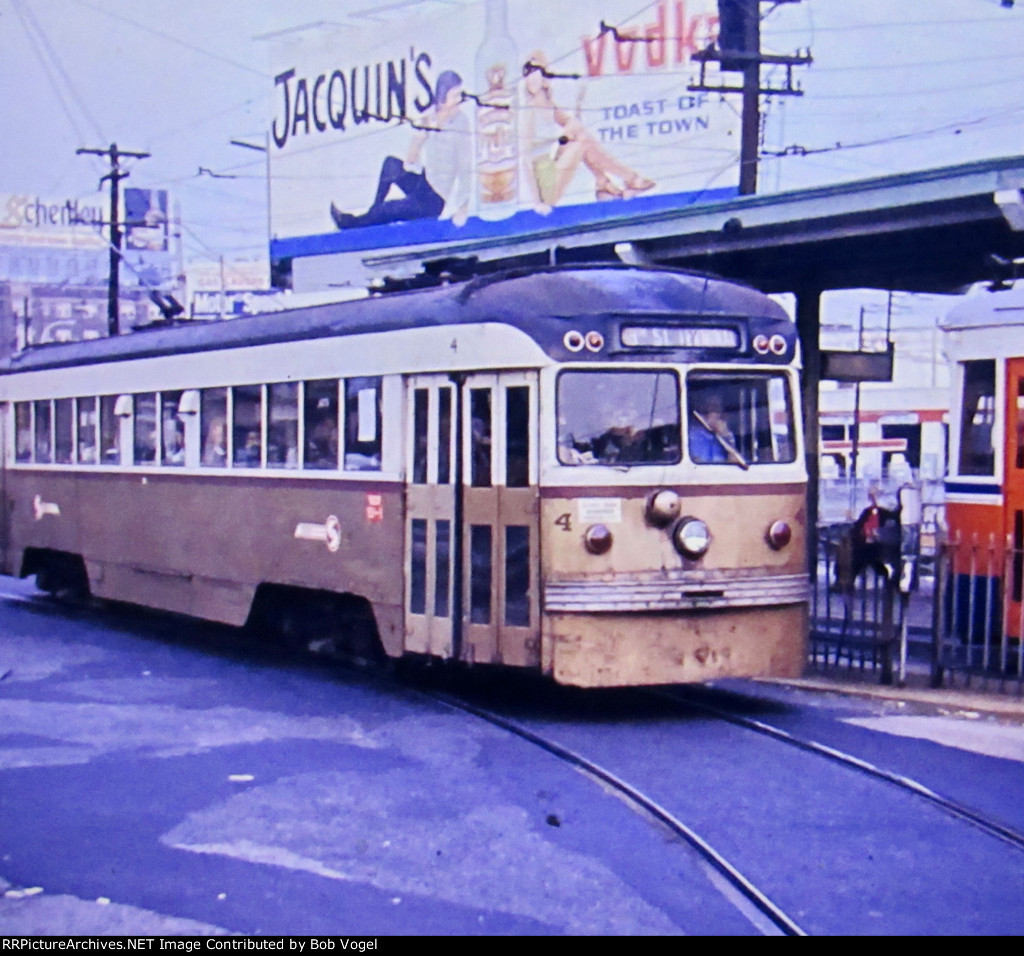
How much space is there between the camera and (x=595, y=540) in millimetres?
9562

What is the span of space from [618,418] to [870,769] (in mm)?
2626

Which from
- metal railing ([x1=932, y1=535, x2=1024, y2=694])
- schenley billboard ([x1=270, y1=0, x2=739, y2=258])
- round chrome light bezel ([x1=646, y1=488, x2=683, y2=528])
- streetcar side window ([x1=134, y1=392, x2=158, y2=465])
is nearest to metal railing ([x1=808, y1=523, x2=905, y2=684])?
metal railing ([x1=932, y1=535, x2=1024, y2=694])

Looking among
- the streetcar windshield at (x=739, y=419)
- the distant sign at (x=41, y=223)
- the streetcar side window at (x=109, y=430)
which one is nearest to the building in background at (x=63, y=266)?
the distant sign at (x=41, y=223)

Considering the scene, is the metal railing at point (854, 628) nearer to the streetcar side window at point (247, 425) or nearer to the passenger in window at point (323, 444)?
the passenger in window at point (323, 444)

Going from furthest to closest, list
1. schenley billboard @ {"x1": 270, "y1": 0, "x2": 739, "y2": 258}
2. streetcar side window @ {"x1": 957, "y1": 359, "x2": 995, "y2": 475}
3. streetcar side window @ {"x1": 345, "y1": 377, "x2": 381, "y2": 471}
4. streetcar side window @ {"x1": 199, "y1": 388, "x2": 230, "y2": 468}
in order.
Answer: schenley billboard @ {"x1": 270, "y1": 0, "x2": 739, "y2": 258} → streetcar side window @ {"x1": 199, "y1": 388, "x2": 230, "y2": 468} → streetcar side window @ {"x1": 957, "y1": 359, "x2": 995, "y2": 475} → streetcar side window @ {"x1": 345, "y1": 377, "x2": 381, "y2": 471}

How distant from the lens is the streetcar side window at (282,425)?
1186 cm

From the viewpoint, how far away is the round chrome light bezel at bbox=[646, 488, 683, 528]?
9664mm

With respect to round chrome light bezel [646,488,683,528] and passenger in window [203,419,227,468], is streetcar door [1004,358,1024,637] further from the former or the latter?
passenger in window [203,419,227,468]

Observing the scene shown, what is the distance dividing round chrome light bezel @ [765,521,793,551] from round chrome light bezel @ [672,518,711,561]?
0.53 m

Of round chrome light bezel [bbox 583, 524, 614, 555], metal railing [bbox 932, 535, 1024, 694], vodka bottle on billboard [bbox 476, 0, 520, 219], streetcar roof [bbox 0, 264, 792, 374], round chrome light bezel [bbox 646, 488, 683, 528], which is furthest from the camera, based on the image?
vodka bottle on billboard [bbox 476, 0, 520, 219]

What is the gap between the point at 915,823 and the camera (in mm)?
7402

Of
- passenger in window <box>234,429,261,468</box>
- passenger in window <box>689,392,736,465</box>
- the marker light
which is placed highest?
the marker light

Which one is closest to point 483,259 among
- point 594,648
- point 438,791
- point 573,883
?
point 594,648
